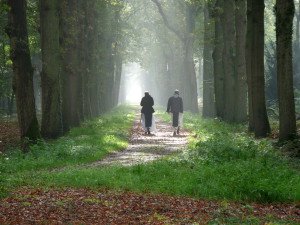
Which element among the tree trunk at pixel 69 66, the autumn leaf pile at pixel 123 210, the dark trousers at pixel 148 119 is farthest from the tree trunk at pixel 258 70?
the autumn leaf pile at pixel 123 210

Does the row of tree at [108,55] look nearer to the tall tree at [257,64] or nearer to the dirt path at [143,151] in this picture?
the tall tree at [257,64]

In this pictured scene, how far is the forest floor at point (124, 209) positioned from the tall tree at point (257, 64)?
8.63 m

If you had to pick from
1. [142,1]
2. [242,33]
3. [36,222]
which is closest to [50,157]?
[36,222]

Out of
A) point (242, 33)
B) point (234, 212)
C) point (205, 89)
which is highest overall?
point (242, 33)

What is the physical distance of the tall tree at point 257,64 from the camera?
15.4m

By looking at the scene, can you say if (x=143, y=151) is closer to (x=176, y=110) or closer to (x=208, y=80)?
(x=176, y=110)

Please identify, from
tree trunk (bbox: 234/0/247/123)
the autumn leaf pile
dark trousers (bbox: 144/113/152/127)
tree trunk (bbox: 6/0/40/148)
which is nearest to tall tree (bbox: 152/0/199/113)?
dark trousers (bbox: 144/113/152/127)

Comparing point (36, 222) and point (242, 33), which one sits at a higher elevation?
point (242, 33)

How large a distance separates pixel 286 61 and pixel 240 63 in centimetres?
844

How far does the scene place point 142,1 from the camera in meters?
46.8

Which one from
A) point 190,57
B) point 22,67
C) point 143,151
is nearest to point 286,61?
point 143,151

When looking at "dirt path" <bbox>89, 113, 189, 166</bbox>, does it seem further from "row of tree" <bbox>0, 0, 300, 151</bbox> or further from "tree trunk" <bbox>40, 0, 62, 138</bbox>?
"tree trunk" <bbox>40, 0, 62, 138</bbox>

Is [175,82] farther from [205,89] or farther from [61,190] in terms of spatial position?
[61,190]

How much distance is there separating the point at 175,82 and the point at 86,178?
4485cm
